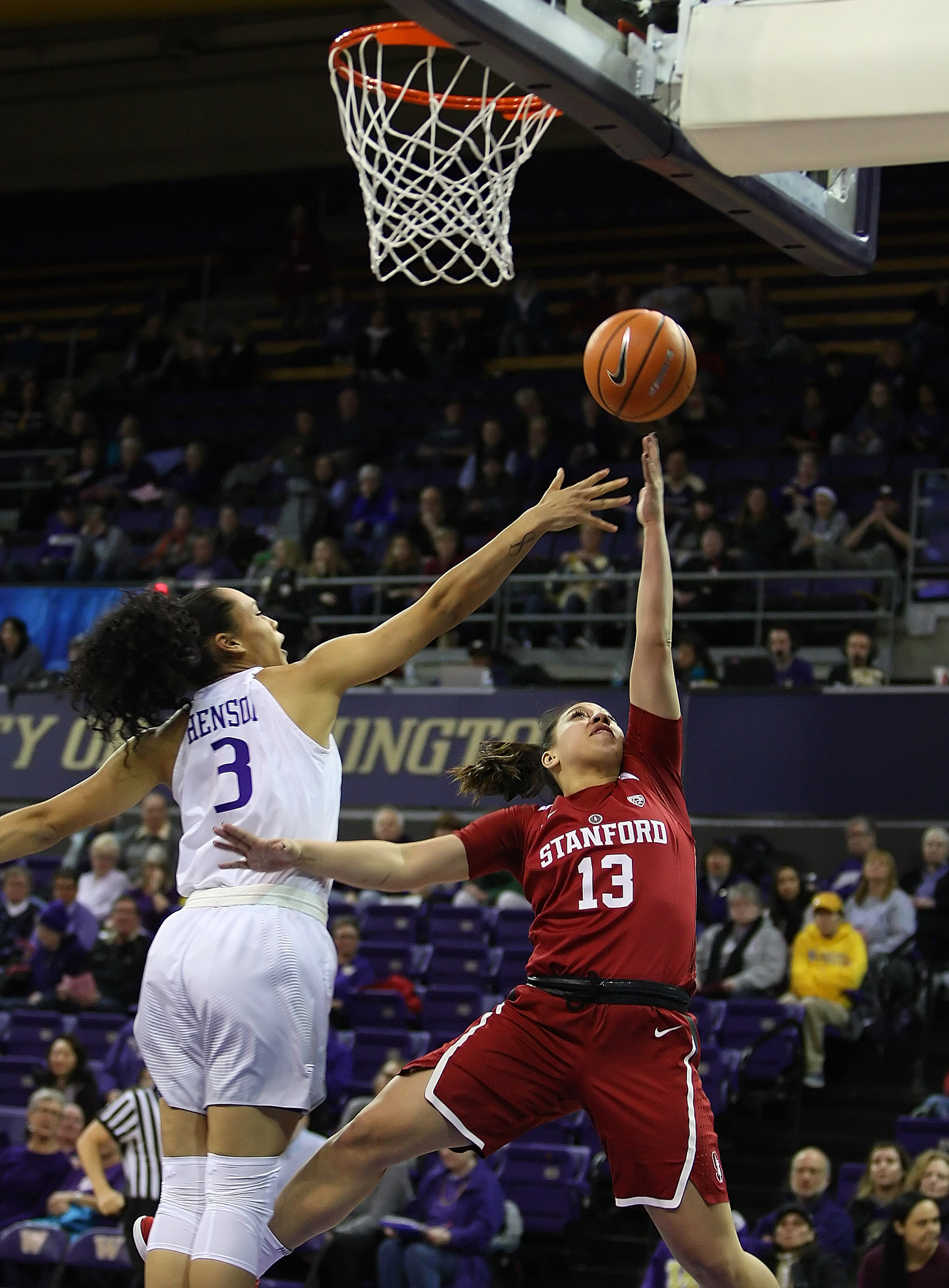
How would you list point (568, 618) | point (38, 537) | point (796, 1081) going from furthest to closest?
point (38, 537) → point (568, 618) → point (796, 1081)

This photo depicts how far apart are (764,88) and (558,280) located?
15.8 m

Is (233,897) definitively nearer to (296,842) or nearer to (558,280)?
(296,842)

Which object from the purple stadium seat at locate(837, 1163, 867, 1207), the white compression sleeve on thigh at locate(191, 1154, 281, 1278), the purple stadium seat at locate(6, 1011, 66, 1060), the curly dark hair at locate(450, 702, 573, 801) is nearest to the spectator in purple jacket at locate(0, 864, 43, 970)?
the purple stadium seat at locate(6, 1011, 66, 1060)

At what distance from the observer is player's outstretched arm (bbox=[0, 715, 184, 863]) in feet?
15.3

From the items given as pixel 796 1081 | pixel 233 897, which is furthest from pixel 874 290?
pixel 233 897

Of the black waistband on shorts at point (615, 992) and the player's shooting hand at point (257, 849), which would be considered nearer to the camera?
the player's shooting hand at point (257, 849)

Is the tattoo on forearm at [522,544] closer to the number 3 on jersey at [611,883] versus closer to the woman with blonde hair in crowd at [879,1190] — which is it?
the number 3 on jersey at [611,883]

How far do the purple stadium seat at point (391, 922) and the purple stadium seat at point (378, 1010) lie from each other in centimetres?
101

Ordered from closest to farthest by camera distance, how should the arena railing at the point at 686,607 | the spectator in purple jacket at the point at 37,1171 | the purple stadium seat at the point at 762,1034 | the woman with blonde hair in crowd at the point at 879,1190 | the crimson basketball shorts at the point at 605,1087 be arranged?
the crimson basketball shorts at the point at 605,1087 < the woman with blonde hair in crowd at the point at 879,1190 < the spectator in purple jacket at the point at 37,1171 < the purple stadium seat at the point at 762,1034 < the arena railing at the point at 686,607

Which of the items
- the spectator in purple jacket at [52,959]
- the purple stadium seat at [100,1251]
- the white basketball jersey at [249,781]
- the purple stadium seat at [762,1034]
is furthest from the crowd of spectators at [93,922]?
the white basketball jersey at [249,781]

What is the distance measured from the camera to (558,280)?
20.9m

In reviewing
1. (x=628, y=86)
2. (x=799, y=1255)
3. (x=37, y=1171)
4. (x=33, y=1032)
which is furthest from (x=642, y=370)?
(x=33, y=1032)

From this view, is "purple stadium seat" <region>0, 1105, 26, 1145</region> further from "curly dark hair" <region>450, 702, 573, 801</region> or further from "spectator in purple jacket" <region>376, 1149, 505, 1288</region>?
"curly dark hair" <region>450, 702, 573, 801</region>

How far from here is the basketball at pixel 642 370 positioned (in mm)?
5742
